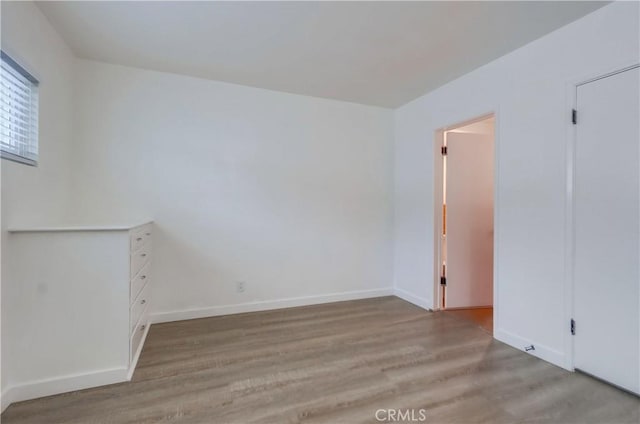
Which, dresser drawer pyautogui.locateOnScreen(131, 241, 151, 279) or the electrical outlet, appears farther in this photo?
the electrical outlet

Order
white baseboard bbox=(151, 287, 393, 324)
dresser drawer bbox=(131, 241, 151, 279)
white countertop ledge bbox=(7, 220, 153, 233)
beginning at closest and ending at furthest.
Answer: white countertop ledge bbox=(7, 220, 153, 233), dresser drawer bbox=(131, 241, 151, 279), white baseboard bbox=(151, 287, 393, 324)

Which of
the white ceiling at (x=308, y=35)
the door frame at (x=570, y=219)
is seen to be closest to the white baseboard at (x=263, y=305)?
the door frame at (x=570, y=219)

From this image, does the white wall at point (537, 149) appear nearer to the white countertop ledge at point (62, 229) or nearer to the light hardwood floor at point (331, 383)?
the light hardwood floor at point (331, 383)

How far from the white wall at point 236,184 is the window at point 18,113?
2.14ft

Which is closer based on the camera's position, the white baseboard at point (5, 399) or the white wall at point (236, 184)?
the white baseboard at point (5, 399)

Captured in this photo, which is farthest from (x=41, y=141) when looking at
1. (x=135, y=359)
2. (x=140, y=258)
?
(x=135, y=359)

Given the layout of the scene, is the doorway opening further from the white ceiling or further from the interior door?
the white ceiling

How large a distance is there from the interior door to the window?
11.9 ft

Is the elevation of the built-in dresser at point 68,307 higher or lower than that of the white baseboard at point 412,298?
higher

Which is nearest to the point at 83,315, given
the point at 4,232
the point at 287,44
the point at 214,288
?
the point at 4,232

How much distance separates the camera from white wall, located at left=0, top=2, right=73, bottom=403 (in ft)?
5.58

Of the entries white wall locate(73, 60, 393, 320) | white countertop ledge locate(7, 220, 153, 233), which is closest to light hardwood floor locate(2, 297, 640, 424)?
white wall locate(73, 60, 393, 320)

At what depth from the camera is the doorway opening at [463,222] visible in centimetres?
334

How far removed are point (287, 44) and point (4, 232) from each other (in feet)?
7.31
